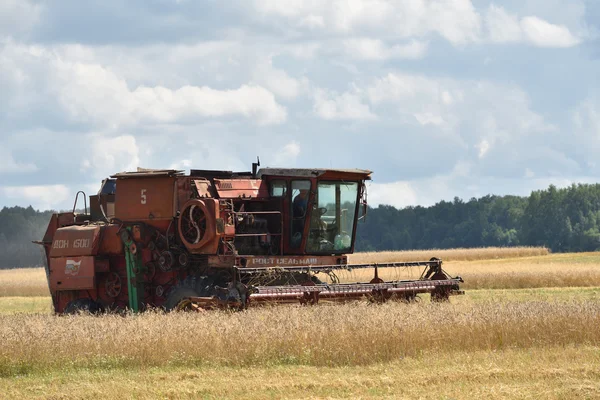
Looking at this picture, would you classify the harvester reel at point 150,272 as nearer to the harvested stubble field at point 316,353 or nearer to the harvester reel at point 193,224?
the harvester reel at point 193,224

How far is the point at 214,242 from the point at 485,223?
10722 cm

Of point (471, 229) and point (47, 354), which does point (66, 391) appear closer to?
point (47, 354)

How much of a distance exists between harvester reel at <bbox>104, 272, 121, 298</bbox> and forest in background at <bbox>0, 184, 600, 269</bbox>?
66.5 m

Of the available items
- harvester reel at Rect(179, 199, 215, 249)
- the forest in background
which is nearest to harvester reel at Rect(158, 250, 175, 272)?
harvester reel at Rect(179, 199, 215, 249)

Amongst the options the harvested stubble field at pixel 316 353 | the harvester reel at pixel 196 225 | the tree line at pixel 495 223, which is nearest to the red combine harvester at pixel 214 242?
the harvester reel at pixel 196 225

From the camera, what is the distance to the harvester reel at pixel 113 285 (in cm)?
1992

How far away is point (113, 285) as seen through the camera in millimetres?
20031

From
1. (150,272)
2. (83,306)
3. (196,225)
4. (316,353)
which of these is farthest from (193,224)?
(316,353)

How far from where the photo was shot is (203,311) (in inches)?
635

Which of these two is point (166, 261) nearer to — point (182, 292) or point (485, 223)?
point (182, 292)

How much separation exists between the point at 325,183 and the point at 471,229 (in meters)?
105

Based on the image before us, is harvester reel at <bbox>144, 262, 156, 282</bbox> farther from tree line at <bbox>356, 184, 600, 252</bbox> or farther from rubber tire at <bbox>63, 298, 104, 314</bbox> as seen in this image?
tree line at <bbox>356, 184, 600, 252</bbox>

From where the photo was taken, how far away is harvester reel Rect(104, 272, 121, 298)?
19.9 meters

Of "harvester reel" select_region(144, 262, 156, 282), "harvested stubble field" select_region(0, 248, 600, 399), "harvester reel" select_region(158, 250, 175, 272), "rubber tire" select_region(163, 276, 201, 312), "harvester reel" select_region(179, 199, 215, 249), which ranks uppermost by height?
"harvester reel" select_region(179, 199, 215, 249)
